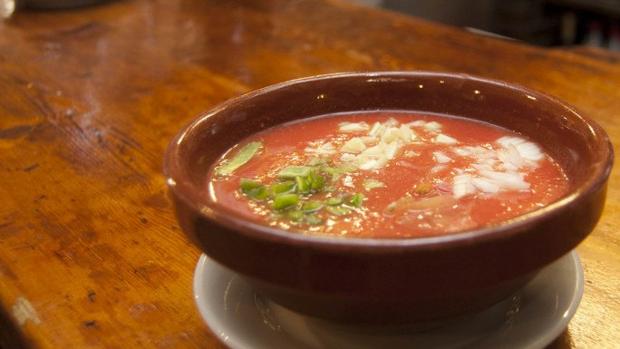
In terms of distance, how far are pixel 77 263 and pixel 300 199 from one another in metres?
0.46

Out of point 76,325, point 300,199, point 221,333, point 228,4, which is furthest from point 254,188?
point 228,4

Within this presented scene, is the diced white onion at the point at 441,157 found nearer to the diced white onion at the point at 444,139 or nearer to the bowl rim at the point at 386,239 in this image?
the diced white onion at the point at 444,139

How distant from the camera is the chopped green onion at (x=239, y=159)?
3.56 ft

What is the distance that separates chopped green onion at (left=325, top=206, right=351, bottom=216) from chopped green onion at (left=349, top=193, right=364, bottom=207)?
13 mm

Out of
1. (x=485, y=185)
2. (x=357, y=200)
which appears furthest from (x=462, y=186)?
(x=357, y=200)

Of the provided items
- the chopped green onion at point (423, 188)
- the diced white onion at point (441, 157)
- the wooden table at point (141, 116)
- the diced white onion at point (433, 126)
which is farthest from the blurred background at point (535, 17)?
the chopped green onion at point (423, 188)

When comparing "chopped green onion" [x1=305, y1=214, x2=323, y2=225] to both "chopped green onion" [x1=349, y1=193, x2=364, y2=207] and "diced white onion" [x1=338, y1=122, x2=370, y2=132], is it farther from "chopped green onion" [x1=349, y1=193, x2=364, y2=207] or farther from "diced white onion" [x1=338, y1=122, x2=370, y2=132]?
"diced white onion" [x1=338, y1=122, x2=370, y2=132]

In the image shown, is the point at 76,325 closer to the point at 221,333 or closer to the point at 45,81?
the point at 221,333

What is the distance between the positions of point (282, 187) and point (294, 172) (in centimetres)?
5

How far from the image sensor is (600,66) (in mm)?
2002

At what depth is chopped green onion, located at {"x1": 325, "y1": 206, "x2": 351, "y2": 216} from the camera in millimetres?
938

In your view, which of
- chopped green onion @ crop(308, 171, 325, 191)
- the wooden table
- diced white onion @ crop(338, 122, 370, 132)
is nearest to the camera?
chopped green onion @ crop(308, 171, 325, 191)

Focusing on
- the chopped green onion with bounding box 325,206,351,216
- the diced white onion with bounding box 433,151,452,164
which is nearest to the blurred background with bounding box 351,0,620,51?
the diced white onion with bounding box 433,151,452,164

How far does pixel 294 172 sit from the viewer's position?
1038mm
